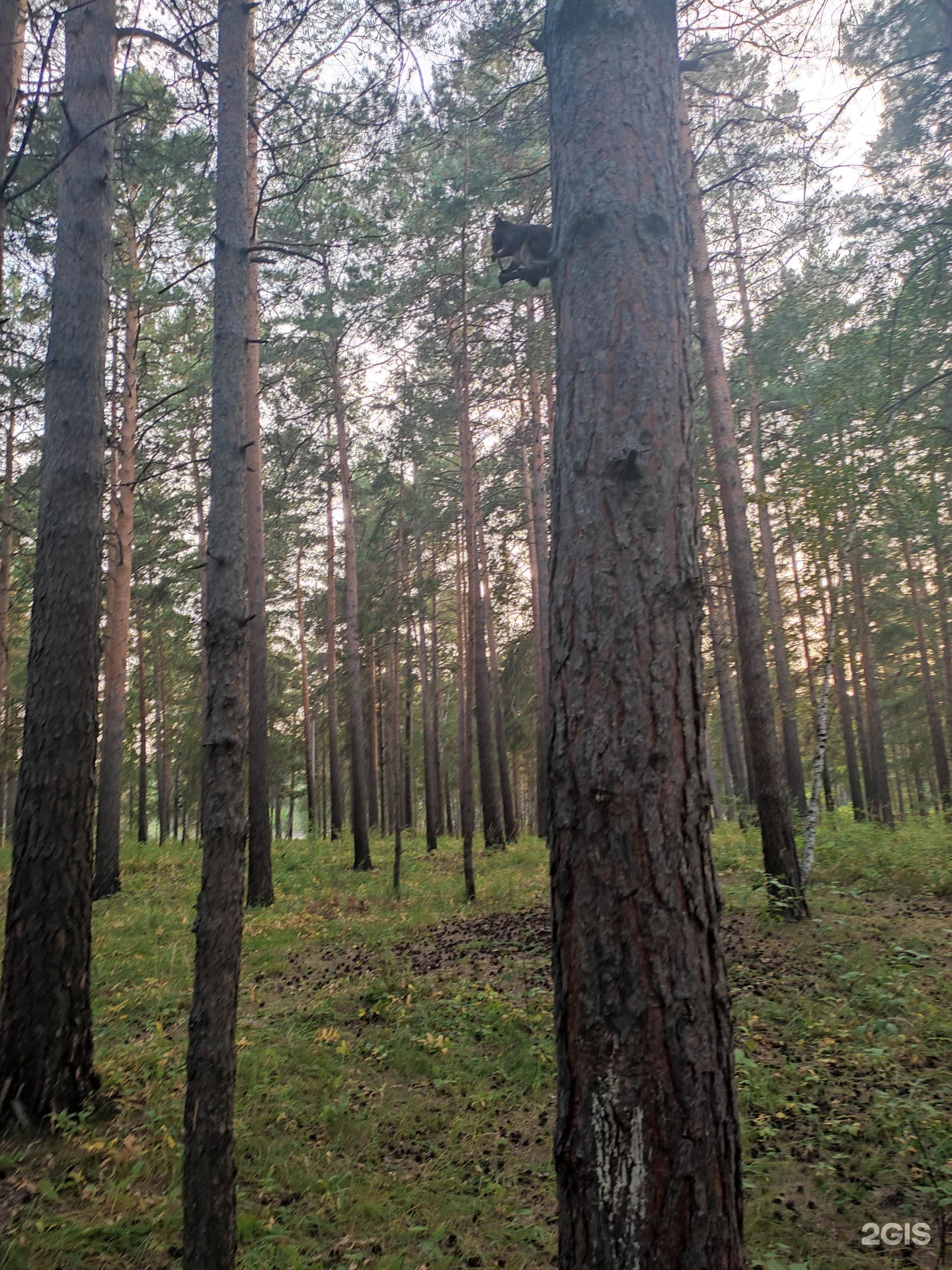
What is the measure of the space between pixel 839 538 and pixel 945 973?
537 cm

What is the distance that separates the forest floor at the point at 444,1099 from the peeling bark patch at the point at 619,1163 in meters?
2.27

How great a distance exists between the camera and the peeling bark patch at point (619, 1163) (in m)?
2.16

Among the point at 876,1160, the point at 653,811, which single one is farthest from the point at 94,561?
the point at 876,1160

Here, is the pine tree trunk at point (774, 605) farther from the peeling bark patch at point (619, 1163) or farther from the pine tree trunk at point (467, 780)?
the peeling bark patch at point (619, 1163)

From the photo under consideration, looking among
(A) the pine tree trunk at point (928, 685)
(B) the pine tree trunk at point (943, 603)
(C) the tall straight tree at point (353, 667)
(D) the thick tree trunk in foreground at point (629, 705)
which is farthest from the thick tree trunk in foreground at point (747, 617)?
(A) the pine tree trunk at point (928, 685)

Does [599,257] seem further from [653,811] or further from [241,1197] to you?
[241,1197]

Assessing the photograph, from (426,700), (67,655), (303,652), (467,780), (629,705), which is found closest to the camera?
(629,705)

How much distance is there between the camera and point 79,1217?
3918 millimetres

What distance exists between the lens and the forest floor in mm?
4000

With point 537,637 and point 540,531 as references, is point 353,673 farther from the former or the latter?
point 540,531

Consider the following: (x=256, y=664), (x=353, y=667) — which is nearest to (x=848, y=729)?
(x=353, y=667)

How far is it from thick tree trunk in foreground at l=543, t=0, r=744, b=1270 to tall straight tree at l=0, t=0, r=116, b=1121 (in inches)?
159

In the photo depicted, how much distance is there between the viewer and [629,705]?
249 cm

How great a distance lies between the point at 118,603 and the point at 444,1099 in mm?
11228
